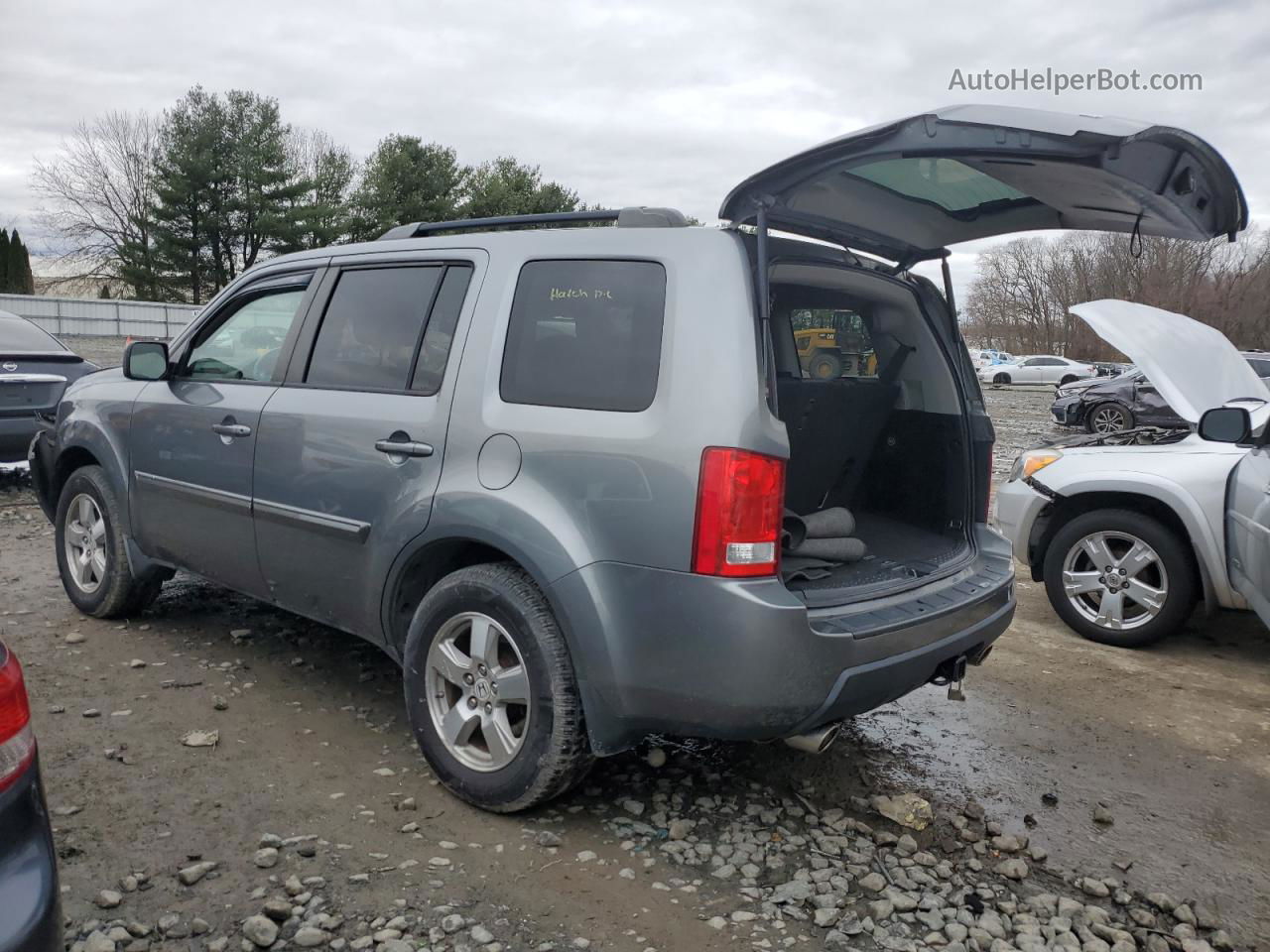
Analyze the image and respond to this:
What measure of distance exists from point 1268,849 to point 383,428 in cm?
329

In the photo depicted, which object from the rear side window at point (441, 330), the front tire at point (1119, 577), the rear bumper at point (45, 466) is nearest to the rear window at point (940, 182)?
the rear side window at point (441, 330)

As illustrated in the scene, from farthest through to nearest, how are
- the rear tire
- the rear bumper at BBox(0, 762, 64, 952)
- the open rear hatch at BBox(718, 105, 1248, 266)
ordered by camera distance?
1. the rear tire
2. the open rear hatch at BBox(718, 105, 1248, 266)
3. the rear bumper at BBox(0, 762, 64, 952)

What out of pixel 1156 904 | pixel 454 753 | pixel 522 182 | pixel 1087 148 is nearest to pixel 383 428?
pixel 454 753

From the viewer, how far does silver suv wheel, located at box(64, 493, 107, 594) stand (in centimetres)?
504

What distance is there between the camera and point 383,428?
354 centimetres

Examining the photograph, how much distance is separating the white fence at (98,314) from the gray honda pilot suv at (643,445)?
25.3 m

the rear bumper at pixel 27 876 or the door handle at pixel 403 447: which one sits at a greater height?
the door handle at pixel 403 447

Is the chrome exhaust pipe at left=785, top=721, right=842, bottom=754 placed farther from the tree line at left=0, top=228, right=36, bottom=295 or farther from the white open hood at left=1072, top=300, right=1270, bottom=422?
the tree line at left=0, top=228, right=36, bottom=295

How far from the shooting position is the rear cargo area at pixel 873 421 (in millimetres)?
3691

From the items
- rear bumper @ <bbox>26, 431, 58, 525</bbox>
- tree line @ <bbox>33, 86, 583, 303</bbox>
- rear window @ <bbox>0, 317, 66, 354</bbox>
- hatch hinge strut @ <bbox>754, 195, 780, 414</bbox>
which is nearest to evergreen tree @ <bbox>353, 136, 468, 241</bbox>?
tree line @ <bbox>33, 86, 583, 303</bbox>

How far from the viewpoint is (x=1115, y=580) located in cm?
551

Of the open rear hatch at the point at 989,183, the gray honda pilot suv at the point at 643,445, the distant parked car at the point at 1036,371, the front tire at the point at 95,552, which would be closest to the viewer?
the open rear hatch at the point at 989,183

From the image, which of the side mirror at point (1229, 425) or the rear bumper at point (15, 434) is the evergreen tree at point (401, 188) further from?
the side mirror at point (1229, 425)

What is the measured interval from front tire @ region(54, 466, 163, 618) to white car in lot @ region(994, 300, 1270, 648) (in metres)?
4.76
